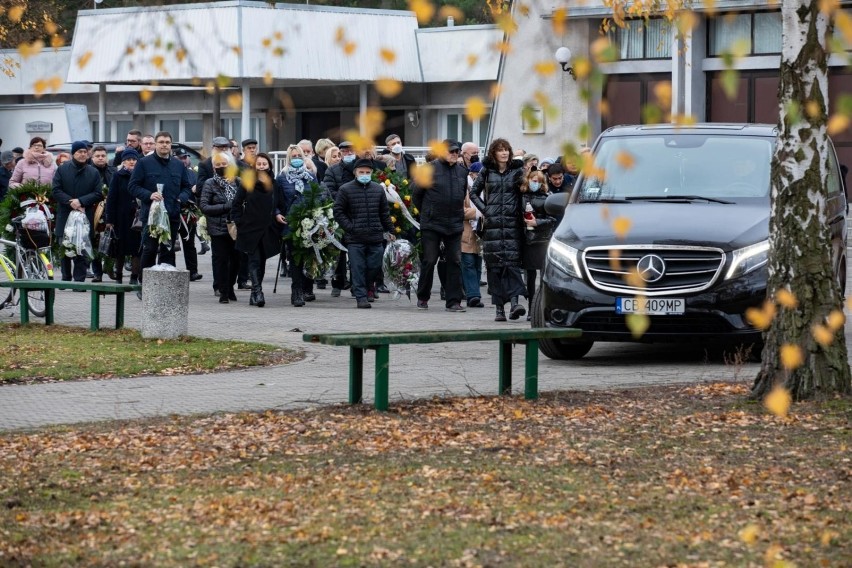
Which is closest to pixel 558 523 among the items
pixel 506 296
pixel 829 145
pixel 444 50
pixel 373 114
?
pixel 373 114

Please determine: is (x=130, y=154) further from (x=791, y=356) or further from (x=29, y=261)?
(x=791, y=356)

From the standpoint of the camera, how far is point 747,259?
41.4ft

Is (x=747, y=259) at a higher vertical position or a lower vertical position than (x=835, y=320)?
higher

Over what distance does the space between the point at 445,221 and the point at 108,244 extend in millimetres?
5450

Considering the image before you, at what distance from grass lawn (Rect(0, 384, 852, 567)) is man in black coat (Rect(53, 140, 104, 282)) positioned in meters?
12.7

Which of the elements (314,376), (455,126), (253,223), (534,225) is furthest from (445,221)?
(455,126)

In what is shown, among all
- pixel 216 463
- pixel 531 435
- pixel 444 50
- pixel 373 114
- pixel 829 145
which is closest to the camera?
pixel 373 114

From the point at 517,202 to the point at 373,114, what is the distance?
11.3 m

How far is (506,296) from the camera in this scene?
17266mm

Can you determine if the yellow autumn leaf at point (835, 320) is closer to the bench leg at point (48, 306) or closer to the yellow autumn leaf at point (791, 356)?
the yellow autumn leaf at point (791, 356)

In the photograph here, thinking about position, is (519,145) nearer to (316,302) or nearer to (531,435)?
(316,302)

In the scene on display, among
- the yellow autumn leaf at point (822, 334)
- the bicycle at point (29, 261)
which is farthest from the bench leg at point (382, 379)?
the bicycle at point (29, 261)

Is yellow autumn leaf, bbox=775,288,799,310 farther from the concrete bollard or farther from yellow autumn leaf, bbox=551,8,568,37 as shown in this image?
the concrete bollard

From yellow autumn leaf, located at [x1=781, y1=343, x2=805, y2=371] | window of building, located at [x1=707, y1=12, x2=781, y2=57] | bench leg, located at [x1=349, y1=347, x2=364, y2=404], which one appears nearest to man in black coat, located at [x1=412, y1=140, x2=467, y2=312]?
bench leg, located at [x1=349, y1=347, x2=364, y2=404]
